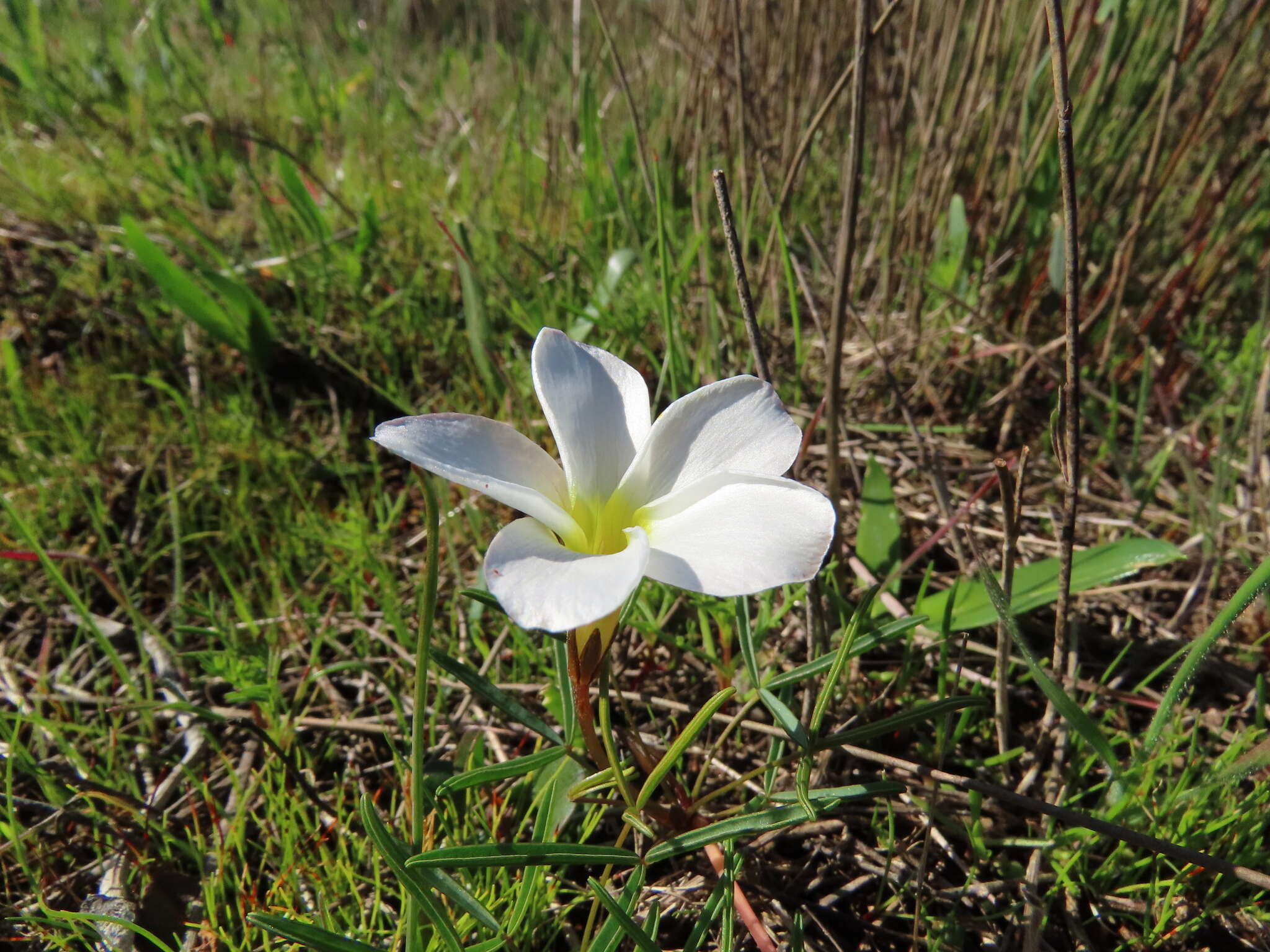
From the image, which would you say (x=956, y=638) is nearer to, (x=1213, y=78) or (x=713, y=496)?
(x=713, y=496)

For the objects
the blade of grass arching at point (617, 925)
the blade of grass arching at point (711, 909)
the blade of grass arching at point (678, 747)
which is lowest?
the blade of grass arching at point (711, 909)

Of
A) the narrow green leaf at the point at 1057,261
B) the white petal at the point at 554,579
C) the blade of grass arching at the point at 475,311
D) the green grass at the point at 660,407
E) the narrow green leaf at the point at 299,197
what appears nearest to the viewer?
the white petal at the point at 554,579

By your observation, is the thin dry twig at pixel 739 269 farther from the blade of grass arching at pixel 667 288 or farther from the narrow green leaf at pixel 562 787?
the narrow green leaf at pixel 562 787

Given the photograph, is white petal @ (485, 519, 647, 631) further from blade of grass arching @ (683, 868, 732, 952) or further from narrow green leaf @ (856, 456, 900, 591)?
narrow green leaf @ (856, 456, 900, 591)

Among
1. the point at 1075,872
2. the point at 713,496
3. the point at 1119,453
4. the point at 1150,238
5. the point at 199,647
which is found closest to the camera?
the point at 713,496

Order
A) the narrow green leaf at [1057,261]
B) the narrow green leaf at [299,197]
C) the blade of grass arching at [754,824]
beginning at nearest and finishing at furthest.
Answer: the blade of grass arching at [754,824] → the narrow green leaf at [1057,261] → the narrow green leaf at [299,197]

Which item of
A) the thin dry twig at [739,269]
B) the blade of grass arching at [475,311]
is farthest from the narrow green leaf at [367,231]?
the thin dry twig at [739,269]

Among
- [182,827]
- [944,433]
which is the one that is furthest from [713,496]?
[944,433]
